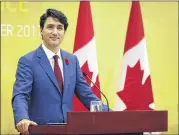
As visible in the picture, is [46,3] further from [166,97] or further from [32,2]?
[166,97]

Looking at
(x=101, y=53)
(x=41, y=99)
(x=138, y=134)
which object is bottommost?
(x=138, y=134)

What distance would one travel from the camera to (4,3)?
5305 millimetres

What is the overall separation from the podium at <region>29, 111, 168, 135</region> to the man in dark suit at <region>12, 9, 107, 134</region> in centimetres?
50

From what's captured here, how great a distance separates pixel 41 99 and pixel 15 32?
2.38m

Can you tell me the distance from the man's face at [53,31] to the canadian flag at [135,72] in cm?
222

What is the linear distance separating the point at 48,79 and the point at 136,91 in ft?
7.55

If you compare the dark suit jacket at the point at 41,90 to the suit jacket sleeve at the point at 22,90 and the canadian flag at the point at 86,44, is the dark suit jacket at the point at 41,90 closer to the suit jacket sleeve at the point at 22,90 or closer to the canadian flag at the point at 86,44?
the suit jacket sleeve at the point at 22,90

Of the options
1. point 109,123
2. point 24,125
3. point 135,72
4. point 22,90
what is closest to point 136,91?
point 135,72

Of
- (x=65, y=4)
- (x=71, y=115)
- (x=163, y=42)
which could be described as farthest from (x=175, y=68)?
(x=71, y=115)

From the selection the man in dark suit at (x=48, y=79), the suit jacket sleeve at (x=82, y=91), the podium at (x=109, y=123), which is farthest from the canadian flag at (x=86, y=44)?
the podium at (x=109, y=123)

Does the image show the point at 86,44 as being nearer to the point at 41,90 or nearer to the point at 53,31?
the point at 53,31

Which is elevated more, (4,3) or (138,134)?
(4,3)

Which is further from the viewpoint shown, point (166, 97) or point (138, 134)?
point (166, 97)

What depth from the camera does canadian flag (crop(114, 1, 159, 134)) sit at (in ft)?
17.0
